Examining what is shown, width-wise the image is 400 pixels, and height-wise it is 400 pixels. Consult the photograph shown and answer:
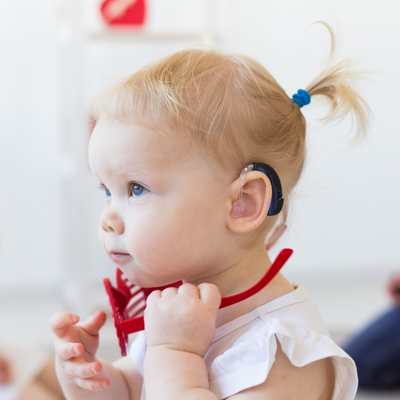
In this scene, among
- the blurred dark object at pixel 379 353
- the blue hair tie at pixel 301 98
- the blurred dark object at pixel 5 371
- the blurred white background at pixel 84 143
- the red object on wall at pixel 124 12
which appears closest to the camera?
the blue hair tie at pixel 301 98

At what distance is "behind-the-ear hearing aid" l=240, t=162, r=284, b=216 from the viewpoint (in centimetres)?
81

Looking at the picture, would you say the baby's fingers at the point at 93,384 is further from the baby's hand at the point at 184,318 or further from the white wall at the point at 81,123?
the white wall at the point at 81,123

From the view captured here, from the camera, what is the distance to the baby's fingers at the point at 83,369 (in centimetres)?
82

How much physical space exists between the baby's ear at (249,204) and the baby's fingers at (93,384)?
0.18 m

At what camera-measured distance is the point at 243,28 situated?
327 cm

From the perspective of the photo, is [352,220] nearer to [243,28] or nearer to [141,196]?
[243,28]

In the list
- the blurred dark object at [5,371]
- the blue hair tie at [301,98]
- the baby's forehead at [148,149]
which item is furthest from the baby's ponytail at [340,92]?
the blurred dark object at [5,371]

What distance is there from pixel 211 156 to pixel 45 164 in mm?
2591

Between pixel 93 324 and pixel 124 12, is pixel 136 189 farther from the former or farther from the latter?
pixel 124 12

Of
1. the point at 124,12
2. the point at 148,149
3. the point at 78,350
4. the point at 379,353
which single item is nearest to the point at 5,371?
the point at 379,353

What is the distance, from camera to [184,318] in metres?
0.77

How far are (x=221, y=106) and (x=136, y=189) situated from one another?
0.10 m

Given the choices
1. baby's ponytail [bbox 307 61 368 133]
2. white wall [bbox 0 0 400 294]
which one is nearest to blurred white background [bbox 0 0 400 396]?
white wall [bbox 0 0 400 294]

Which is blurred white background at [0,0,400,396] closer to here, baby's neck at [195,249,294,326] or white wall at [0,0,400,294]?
white wall at [0,0,400,294]
